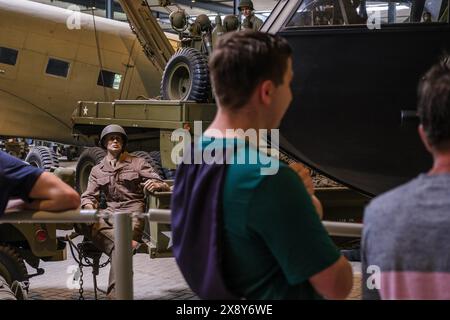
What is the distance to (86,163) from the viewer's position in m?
10.4

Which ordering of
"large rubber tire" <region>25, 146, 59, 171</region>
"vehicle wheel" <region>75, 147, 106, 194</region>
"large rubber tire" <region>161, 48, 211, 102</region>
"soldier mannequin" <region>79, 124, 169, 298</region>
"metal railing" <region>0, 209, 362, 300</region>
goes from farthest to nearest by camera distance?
"large rubber tire" <region>25, 146, 59, 171</region> → "vehicle wheel" <region>75, 147, 106, 194</region> → "large rubber tire" <region>161, 48, 211, 102</region> → "soldier mannequin" <region>79, 124, 169, 298</region> → "metal railing" <region>0, 209, 362, 300</region>

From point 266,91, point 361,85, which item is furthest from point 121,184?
point 266,91

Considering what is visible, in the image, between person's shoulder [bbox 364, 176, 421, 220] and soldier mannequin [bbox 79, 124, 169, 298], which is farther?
soldier mannequin [bbox 79, 124, 169, 298]

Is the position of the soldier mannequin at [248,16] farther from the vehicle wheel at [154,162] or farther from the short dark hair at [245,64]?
the short dark hair at [245,64]

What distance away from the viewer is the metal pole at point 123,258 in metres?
2.78

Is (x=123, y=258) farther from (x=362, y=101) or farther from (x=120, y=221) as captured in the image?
(x=362, y=101)

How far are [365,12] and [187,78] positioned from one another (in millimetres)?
3509

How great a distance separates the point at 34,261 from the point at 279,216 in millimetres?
5064

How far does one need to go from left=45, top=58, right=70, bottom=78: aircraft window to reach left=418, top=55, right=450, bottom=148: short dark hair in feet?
38.2

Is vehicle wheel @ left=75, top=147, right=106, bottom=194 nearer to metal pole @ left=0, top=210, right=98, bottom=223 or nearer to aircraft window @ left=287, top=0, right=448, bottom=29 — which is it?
aircraft window @ left=287, top=0, right=448, bottom=29

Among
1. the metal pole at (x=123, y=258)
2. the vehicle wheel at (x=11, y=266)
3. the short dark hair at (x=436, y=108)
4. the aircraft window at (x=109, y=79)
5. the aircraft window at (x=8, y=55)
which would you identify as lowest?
the vehicle wheel at (x=11, y=266)

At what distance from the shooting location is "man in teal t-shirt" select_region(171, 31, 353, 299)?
1760mm

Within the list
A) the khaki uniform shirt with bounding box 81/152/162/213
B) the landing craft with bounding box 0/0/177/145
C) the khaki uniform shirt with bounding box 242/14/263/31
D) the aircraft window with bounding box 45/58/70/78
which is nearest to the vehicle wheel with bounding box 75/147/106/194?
the landing craft with bounding box 0/0/177/145

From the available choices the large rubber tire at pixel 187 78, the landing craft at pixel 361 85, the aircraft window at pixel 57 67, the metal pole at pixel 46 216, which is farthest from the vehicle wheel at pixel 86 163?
the metal pole at pixel 46 216
